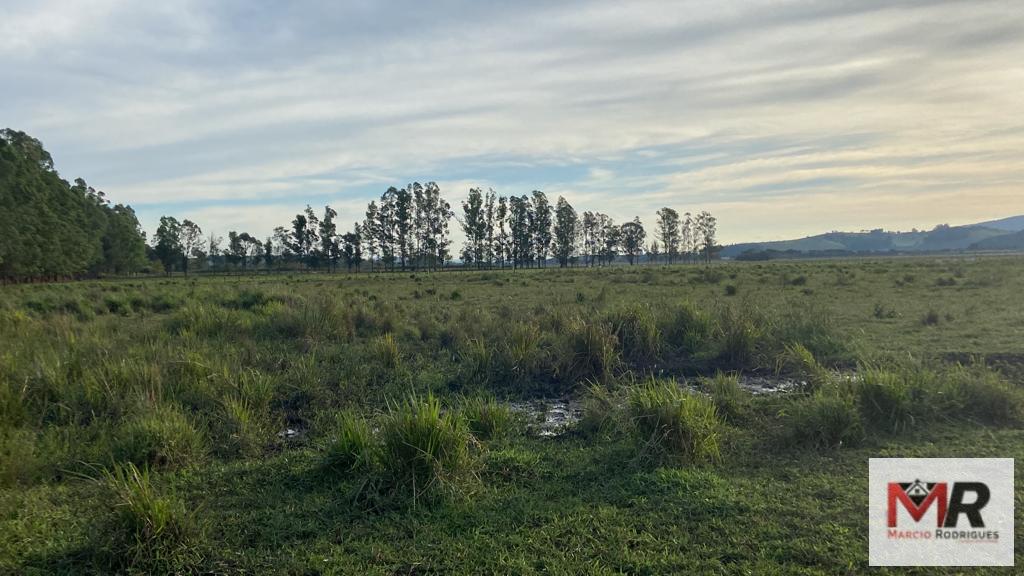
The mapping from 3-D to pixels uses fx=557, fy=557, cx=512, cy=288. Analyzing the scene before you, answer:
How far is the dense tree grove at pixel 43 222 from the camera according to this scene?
3975cm

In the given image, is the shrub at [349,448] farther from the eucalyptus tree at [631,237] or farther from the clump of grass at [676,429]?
the eucalyptus tree at [631,237]

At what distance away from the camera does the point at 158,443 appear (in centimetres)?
513

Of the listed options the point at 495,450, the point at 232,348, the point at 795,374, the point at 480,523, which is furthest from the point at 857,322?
the point at 232,348

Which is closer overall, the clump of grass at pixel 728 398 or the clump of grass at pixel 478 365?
the clump of grass at pixel 728 398

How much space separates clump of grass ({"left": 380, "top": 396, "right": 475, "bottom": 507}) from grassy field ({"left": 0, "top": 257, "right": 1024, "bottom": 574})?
0.06 feet

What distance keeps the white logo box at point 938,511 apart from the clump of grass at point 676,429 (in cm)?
128

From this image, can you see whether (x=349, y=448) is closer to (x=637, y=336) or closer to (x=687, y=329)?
(x=637, y=336)

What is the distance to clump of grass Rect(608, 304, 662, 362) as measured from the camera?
31.6ft

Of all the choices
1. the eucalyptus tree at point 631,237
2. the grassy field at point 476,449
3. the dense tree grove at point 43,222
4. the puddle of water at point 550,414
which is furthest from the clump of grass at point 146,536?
the eucalyptus tree at point 631,237

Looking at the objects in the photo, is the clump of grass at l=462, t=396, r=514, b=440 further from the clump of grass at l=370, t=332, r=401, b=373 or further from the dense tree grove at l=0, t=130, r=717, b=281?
the dense tree grove at l=0, t=130, r=717, b=281

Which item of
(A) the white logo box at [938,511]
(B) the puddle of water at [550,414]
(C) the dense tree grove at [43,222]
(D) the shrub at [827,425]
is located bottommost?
(B) the puddle of water at [550,414]

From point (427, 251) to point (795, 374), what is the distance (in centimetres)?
8627

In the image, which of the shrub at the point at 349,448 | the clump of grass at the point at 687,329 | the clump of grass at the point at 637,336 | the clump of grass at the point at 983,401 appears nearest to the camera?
the shrub at the point at 349,448

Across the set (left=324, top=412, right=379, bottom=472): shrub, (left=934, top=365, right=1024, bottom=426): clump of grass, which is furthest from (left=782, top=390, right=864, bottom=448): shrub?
(left=324, top=412, right=379, bottom=472): shrub
